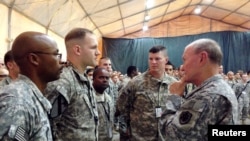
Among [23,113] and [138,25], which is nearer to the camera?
[23,113]

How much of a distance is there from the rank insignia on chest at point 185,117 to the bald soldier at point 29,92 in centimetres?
69

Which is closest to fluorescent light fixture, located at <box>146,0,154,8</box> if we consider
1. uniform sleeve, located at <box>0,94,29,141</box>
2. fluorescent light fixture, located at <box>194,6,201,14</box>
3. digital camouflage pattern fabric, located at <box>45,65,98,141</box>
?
fluorescent light fixture, located at <box>194,6,201,14</box>

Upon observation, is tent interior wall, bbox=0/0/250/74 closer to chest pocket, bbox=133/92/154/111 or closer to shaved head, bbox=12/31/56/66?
chest pocket, bbox=133/92/154/111

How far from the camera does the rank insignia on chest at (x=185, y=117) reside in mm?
1736

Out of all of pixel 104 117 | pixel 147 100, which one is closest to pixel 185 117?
pixel 147 100

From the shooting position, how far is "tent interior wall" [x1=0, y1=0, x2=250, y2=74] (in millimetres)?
6997

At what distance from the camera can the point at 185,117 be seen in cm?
175

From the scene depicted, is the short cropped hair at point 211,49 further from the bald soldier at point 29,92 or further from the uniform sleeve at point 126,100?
the uniform sleeve at point 126,100

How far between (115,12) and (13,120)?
34.3 ft

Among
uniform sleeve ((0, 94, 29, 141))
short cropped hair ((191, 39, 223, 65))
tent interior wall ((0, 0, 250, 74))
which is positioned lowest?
uniform sleeve ((0, 94, 29, 141))

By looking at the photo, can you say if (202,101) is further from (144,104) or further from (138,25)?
(138,25)

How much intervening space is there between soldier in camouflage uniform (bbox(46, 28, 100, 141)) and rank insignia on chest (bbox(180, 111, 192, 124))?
0.78 meters

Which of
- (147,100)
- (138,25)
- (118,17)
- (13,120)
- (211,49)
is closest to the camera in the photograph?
(13,120)

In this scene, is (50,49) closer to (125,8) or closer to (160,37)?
(125,8)
